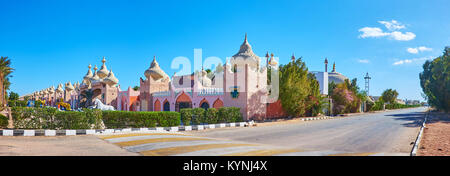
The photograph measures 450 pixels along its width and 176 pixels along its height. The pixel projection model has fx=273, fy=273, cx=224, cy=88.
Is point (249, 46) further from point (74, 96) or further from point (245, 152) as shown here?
point (74, 96)

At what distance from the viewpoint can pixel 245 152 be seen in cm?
813

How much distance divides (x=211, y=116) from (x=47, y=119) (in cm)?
1017

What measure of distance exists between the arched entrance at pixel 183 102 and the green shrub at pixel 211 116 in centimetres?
716

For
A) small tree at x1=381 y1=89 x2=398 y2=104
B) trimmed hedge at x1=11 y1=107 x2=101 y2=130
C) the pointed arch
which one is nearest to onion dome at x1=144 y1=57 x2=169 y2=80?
the pointed arch

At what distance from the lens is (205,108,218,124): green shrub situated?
1992cm

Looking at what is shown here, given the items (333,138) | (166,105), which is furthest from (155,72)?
(333,138)

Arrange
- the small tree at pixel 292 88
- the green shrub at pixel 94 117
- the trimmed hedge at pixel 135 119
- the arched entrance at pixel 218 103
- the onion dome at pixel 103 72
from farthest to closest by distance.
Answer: the onion dome at pixel 103 72, the small tree at pixel 292 88, the arched entrance at pixel 218 103, the trimmed hedge at pixel 135 119, the green shrub at pixel 94 117

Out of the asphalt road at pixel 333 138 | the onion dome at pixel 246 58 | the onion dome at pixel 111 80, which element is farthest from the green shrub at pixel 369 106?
the onion dome at pixel 111 80

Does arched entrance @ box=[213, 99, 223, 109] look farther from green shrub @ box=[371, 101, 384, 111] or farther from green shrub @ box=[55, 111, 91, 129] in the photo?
green shrub @ box=[371, 101, 384, 111]

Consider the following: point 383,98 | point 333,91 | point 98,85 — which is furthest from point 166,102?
point 383,98

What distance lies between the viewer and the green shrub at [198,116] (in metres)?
19.2

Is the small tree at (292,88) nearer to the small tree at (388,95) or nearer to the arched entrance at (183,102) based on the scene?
the arched entrance at (183,102)

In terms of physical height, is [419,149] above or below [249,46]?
below
